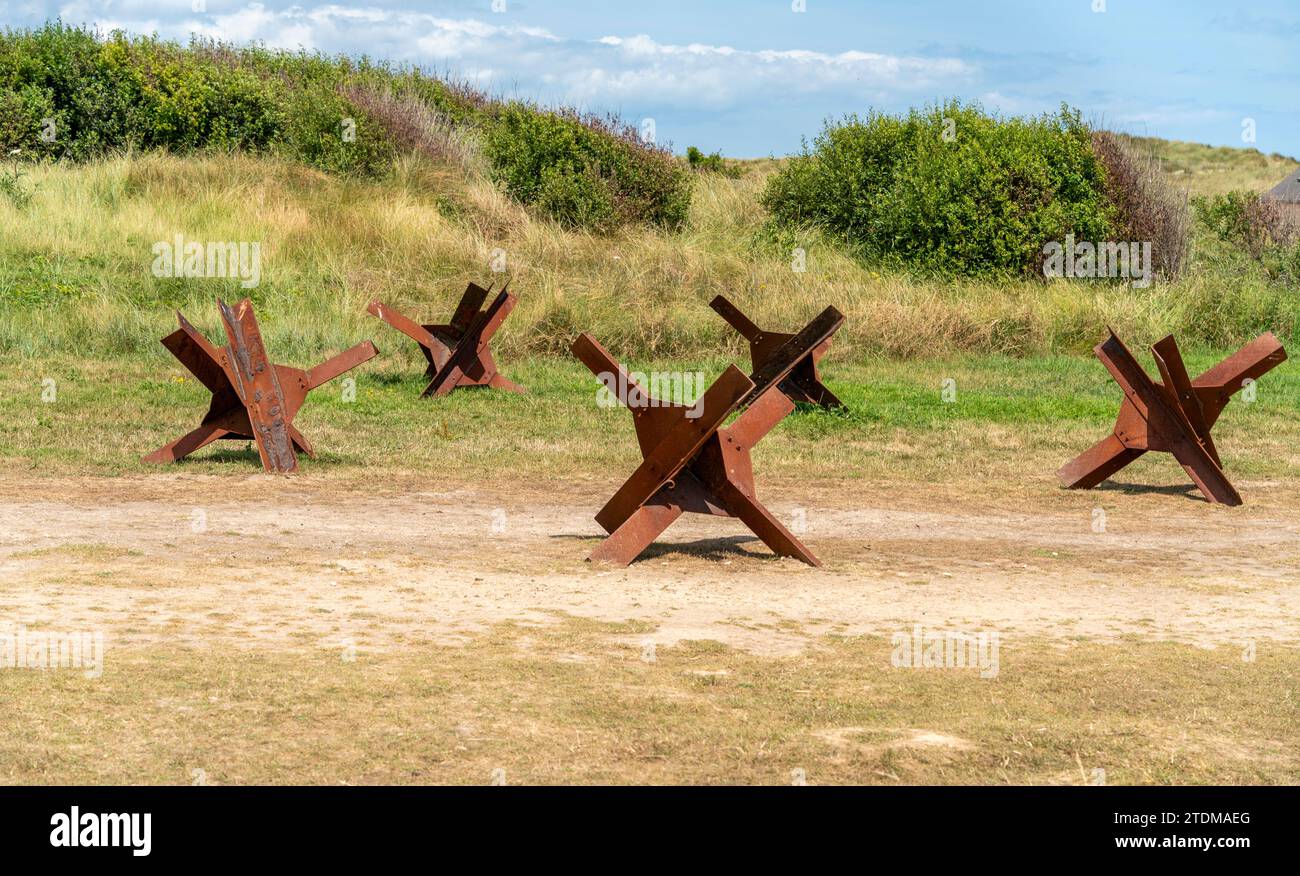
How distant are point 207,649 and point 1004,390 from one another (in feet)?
37.7

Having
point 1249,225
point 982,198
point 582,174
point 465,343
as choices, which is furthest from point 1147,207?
point 465,343

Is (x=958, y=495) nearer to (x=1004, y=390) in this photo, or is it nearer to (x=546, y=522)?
(x=546, y=522)

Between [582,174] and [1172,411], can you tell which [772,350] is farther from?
[582,174]

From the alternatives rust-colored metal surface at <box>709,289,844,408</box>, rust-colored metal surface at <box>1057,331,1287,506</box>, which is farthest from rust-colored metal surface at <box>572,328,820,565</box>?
rust-colored metal surface at <box>709,289,844,408</box>

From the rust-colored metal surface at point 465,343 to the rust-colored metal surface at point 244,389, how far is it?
3303 millimetres

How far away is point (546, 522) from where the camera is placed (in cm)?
966

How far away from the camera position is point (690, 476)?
8.23 metres

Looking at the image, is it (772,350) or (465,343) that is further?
(465,343)

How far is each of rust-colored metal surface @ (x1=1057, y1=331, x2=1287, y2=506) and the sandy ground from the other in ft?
0.73

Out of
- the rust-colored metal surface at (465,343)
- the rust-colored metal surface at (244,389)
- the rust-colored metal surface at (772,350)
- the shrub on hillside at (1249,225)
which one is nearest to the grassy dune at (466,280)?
the rust-colored metal surface at (465,343)

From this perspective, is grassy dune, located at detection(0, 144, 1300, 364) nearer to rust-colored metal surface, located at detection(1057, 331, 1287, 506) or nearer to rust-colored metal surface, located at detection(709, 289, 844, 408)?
rust-colored metal surface, located at detection(709, 289, 844, 408)

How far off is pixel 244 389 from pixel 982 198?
1367cm

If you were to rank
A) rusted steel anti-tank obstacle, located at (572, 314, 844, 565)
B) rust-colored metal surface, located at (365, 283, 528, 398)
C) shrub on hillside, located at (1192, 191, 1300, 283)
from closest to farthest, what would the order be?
rusted steel anti-tank obstacle, located at (572, 314, 844, 565) < rust-colored metal surface, located at (365, 283, 528, 398) < shrub on hillside, located at (1192, 191, 1300, 283)

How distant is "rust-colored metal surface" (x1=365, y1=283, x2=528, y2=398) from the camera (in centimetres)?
1479
